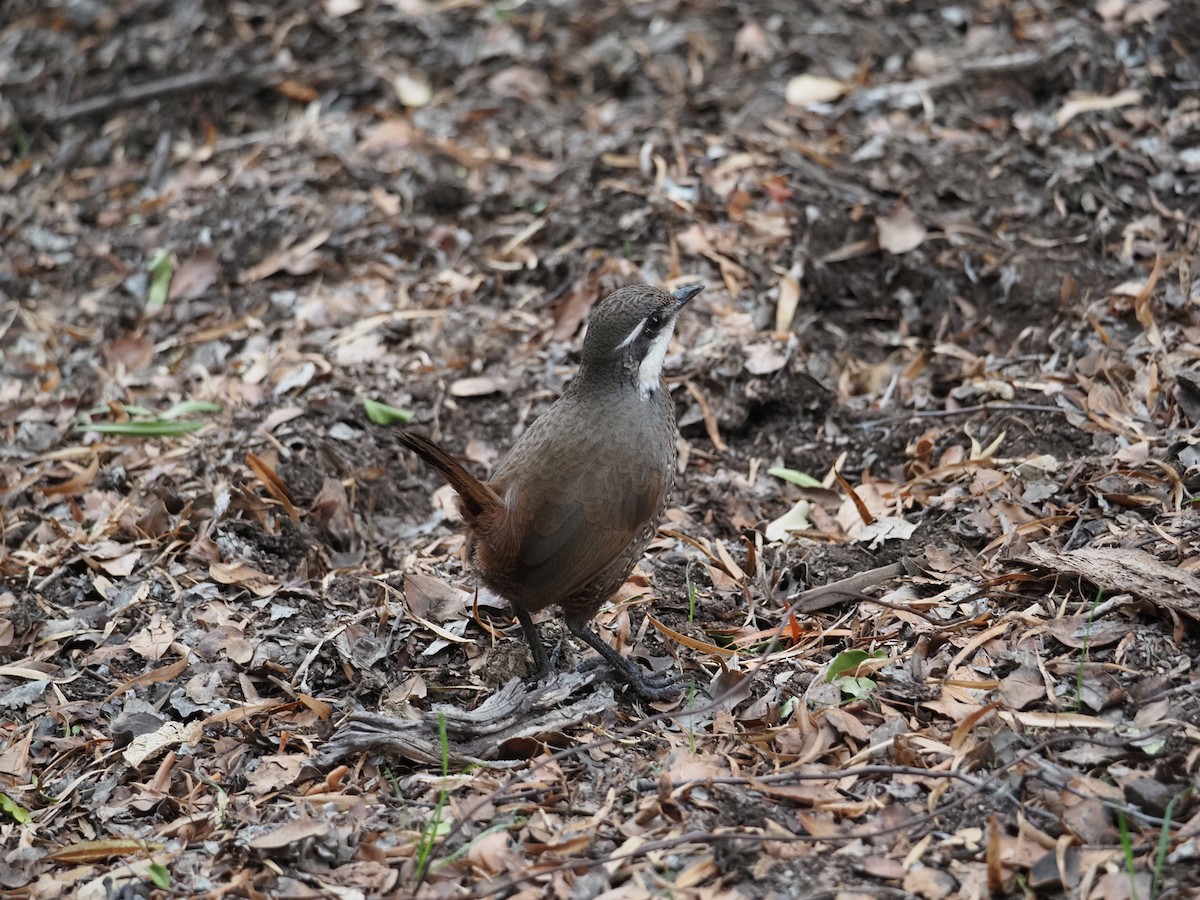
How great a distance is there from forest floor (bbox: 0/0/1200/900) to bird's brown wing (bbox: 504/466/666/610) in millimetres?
412

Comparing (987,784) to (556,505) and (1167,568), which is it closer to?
(1167,568)

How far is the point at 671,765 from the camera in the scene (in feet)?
13.3

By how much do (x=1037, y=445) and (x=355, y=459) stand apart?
10.4 ft

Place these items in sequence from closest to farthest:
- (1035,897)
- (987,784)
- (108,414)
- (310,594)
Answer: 1. (1035,897)
2. (987,784)
3. (310,594)
4. (108,414)

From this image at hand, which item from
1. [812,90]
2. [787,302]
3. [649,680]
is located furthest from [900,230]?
[649,680]

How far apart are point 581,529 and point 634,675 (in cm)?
60

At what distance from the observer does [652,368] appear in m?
4.84

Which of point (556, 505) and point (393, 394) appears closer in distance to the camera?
point (556, 505)

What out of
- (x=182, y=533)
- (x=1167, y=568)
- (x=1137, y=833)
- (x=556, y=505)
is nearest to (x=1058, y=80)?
(x=1167, y=568)

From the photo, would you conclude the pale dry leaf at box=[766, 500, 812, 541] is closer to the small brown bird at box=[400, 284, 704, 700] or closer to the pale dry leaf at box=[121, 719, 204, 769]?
the small brown bird at box=[400, 284, 704, 700]

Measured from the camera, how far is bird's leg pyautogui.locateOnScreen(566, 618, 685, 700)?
457 cm

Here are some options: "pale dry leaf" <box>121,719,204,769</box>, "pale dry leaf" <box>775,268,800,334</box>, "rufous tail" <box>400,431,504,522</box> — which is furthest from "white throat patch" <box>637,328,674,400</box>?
"pale dry leaf" <box>121,719,204,769</box>

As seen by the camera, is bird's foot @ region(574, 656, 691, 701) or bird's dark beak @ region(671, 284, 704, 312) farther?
bird's dark beak @ region(671, 284, 704, 312)

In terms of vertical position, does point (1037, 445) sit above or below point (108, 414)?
below
